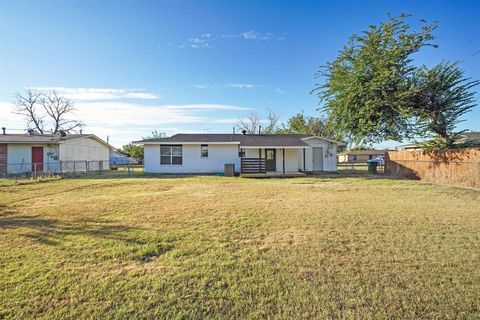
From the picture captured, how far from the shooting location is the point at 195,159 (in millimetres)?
18797

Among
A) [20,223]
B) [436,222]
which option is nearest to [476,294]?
[436,222]

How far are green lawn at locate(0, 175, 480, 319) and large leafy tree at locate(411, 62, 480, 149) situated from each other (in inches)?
401

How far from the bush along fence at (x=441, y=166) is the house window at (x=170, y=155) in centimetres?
1536

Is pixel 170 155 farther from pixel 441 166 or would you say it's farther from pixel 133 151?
pixel 133 151

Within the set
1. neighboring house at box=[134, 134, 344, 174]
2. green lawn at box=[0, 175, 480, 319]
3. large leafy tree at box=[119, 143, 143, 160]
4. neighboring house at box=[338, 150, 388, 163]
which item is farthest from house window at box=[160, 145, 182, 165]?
neighboring house at box=[338, 150, 388, 163]

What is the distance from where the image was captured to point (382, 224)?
5.19 m

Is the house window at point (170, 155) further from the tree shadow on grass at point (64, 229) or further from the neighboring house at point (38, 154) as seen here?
the tree shadow on grass at point (64, 229)

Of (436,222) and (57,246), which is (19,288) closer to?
(57,246)

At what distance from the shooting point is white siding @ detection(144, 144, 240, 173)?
18672 mm

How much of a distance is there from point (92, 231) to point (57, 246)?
0.75 meters

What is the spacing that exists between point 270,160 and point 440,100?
10899mm

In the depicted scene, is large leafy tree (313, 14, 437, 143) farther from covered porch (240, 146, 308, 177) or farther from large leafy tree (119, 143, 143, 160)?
large leafy tree (119, 143, 143, 160)

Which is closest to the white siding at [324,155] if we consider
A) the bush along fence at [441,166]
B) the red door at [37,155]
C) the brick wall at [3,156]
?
the bush along fence at [441,166]

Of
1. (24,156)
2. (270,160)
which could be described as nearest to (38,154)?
(24,156)
